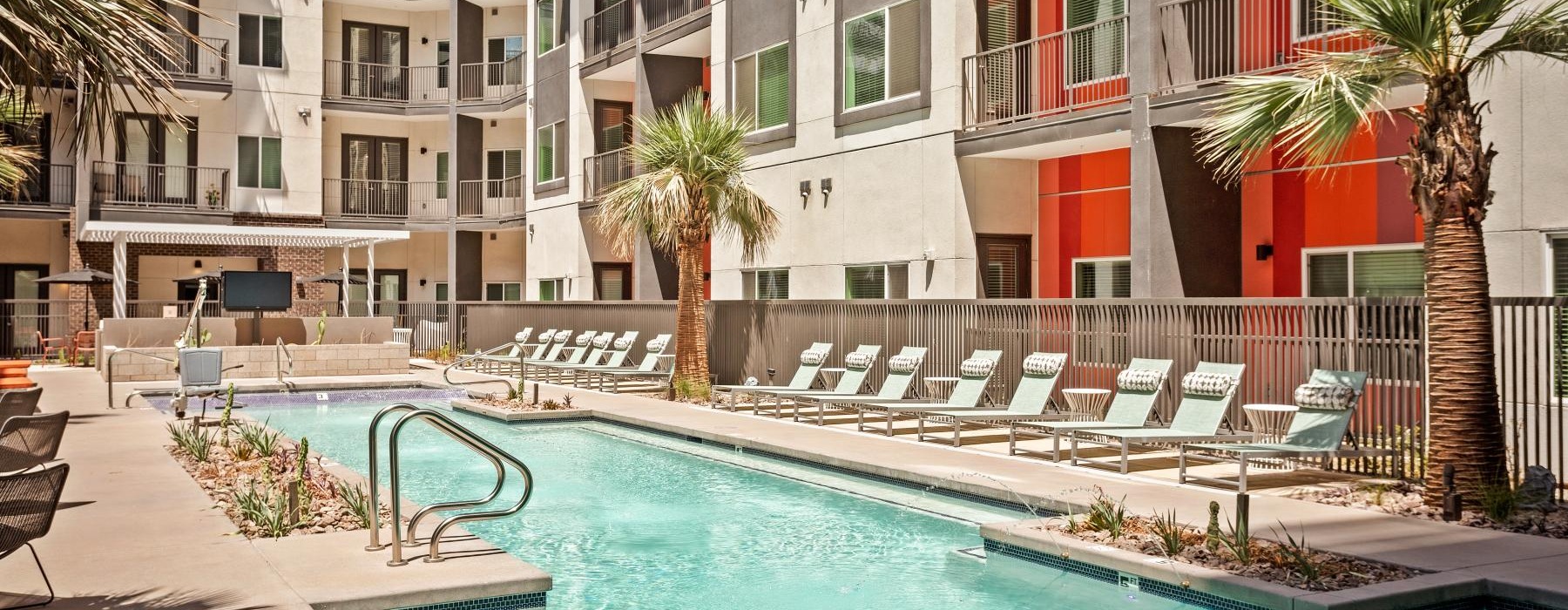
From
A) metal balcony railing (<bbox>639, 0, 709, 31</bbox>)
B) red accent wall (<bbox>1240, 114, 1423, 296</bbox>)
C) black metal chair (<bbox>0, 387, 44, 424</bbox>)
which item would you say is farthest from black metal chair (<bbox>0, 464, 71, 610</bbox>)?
metal balcony railing (<bbox>639, 0, 709, 31</bbox>)

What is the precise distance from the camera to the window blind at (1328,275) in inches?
578

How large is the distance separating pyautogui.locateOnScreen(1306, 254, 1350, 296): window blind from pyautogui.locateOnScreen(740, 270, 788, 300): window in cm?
869

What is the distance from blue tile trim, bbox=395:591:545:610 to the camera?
6.14 metres

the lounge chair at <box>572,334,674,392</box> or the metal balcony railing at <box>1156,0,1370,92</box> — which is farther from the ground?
the metal balcony railing at <box>1156,0,1370,92</box>

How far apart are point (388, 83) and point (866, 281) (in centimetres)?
2182

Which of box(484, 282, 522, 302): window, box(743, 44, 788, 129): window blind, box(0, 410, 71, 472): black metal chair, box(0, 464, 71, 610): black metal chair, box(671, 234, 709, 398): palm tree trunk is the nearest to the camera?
box(0, 464, 71, 610): black metal chair

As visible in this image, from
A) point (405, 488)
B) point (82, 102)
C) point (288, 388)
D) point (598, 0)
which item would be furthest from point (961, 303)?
point (598, 0)

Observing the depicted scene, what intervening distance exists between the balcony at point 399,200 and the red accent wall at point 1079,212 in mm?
19626

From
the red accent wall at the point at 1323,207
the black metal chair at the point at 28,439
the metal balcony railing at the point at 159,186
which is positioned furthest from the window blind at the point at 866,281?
the metal balcony railing at the point at 159,186

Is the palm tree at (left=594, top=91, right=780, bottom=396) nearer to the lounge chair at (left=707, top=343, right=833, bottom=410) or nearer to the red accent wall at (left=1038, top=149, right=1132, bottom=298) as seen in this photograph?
the lounge chair at (left=707, top=343, right=833, bottom=410)

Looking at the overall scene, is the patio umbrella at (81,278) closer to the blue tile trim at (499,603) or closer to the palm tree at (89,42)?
the palm tree at (89,42)

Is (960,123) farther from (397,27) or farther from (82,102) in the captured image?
(397,27)

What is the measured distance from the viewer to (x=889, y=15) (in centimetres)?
1864

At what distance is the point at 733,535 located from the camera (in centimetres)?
914
